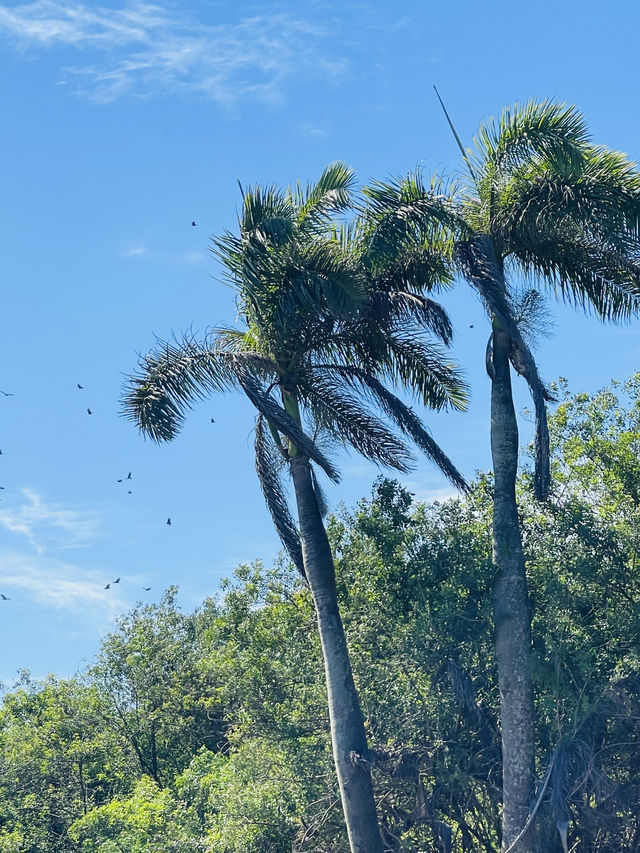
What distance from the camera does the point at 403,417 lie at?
1745 centimetres

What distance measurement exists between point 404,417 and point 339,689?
15.1ft

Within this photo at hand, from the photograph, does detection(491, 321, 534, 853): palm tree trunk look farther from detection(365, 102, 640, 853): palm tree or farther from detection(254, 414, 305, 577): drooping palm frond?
detection(254, 414, 305, 577): drooping palm frond

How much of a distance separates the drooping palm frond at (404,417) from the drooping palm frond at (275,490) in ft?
4.68

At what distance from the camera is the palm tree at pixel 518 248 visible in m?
14.9

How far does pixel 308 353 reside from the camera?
16.9m

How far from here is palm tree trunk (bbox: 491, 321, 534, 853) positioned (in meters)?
14.6

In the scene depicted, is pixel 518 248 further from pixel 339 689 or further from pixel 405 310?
pixel 339 689

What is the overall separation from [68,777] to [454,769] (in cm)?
1699

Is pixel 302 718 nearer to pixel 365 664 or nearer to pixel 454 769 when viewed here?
pixel 365 664

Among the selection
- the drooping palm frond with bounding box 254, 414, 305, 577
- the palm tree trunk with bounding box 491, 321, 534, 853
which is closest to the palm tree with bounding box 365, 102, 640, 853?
the palm tree trunk with bounding box 491, 321, 534, 853

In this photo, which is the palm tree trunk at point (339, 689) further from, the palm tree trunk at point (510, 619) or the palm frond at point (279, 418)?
the palm tree trunk at point (510, 619)

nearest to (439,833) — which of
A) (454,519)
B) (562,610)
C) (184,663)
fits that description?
(562,610)

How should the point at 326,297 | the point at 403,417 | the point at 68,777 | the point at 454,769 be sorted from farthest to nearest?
the point at 68,777, the point at 403,417, the point at 454,769, the point at 326,297

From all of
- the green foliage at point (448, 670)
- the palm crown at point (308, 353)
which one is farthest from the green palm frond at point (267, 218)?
the green foliage at point (448, 670)
